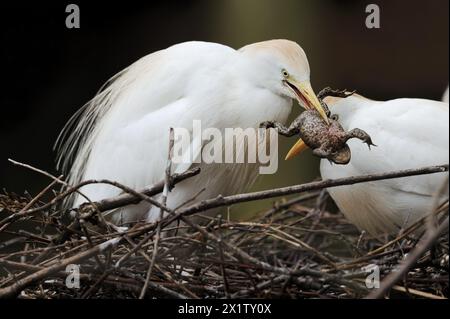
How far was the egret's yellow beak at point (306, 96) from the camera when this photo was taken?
4.83 ft

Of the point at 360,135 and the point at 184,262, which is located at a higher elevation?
the point at 360,135

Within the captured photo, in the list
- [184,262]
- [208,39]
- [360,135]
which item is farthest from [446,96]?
[184,262]

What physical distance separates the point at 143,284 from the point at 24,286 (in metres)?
0.19

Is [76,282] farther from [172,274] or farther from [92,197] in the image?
[92,197]

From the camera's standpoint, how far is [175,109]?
1.66 meters

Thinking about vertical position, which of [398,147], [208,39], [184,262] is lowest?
[184,262]

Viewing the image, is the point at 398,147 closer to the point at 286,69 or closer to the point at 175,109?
the point at 286,69

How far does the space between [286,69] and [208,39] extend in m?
0.19

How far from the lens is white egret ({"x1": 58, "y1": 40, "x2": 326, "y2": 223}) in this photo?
5.27ft

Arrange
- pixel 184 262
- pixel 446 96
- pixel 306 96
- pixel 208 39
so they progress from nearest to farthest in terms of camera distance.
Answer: pixel 184 262 → pixel 306 96 → pixel 208 39 → pixel 446 96

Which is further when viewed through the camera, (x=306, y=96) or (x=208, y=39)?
(x=208, y=39)

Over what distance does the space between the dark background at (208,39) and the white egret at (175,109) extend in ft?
0.11

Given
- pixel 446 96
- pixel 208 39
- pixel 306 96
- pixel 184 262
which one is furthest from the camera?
pixel 446 96
